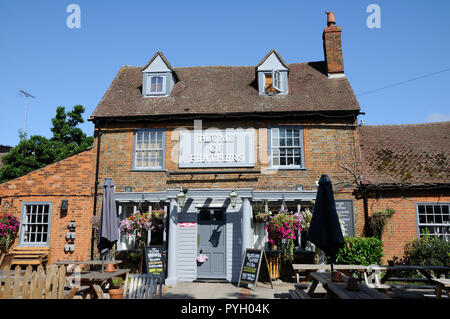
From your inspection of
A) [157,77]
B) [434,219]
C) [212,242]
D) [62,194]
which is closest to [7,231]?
[62,194]

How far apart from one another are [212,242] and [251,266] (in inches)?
75.3

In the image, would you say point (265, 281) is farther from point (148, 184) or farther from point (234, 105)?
point (234, 105)

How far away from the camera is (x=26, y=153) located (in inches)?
864

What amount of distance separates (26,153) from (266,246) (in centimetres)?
1751

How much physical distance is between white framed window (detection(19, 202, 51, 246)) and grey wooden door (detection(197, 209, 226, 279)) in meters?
5.66

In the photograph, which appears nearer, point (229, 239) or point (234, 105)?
point (229, 239)

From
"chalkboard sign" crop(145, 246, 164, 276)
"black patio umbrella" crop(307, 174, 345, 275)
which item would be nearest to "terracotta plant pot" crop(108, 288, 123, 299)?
"black patio umbrella" crop(307, 174, 345, 275)

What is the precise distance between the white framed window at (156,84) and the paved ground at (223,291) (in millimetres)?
7701

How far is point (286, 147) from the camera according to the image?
41.8 feet

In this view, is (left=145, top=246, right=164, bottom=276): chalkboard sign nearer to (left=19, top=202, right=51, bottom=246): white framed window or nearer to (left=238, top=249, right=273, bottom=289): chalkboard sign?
(left=238, top=249, right=273, bottom=289): chalkboard sign

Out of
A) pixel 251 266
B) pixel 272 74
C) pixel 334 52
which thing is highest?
pixel 334 52

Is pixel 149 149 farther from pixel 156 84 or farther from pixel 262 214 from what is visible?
pixel 262 214
